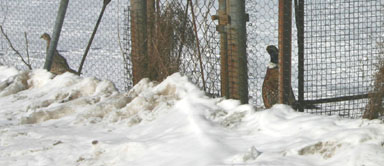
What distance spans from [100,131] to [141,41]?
1389 mm

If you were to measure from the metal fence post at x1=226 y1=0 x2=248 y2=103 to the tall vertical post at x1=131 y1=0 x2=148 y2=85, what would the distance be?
1022 mm

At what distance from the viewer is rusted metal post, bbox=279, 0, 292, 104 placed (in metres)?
4.35

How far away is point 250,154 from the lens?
2.94 metres

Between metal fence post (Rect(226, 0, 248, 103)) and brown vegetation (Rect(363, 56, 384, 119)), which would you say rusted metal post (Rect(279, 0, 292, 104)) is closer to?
metal fence post (Rect(226, 0, 248, 103))

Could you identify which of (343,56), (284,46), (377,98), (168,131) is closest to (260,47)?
(343,56)

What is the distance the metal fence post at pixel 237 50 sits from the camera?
14.7ft

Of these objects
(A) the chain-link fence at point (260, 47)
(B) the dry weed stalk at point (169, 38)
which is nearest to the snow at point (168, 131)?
(B) the dry weed stalk at point (169, 38)

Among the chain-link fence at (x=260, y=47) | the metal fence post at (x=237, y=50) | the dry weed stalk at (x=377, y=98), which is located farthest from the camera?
the chain-link fence at (x=260, y=47)

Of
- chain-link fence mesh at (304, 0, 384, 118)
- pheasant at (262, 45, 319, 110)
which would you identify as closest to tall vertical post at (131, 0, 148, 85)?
pheasant at (262, 45, 319, 110)

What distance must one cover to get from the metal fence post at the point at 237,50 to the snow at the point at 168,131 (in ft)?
1.10

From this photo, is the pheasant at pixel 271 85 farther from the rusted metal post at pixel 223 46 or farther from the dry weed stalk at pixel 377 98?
the dry weed stalk at pixel 377 98

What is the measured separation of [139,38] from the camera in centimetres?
529

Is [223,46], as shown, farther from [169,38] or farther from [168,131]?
[168,131]

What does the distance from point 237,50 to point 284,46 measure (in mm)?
354
